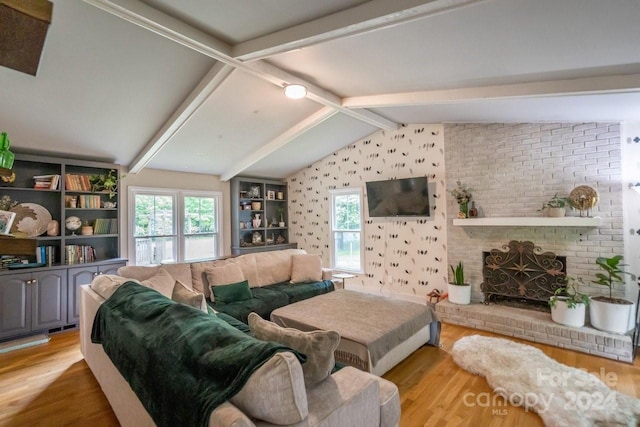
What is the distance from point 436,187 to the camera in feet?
15.0

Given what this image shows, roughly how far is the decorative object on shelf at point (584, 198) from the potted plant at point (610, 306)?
0.55 meters

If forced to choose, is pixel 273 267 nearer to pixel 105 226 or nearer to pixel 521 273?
pixel 105 226

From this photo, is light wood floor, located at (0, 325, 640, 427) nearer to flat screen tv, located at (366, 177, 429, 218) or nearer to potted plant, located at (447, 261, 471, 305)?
potted plant, located at (447, 261, 471, 305)

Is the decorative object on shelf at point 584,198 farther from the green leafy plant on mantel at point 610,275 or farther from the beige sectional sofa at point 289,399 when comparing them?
the beige sectional sofa at point 289,399

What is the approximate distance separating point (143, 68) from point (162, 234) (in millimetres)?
2927

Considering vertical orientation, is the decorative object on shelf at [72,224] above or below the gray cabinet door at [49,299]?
above

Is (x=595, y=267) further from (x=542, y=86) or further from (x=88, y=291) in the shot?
(x=88, y=291)

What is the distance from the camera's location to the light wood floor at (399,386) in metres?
2.14

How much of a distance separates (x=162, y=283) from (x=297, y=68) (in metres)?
2.52

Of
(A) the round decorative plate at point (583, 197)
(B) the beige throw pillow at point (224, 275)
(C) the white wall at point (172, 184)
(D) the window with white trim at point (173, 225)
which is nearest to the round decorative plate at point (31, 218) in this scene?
(C) the white wall at point (172, 184)

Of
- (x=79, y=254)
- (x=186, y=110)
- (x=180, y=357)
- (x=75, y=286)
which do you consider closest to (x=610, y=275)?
(x=180, y=357)

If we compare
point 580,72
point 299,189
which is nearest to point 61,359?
point 299,189

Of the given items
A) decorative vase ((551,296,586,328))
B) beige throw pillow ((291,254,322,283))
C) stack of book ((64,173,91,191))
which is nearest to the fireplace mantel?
decorative vase ((551,296,586,328))

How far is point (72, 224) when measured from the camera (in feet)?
13.0
